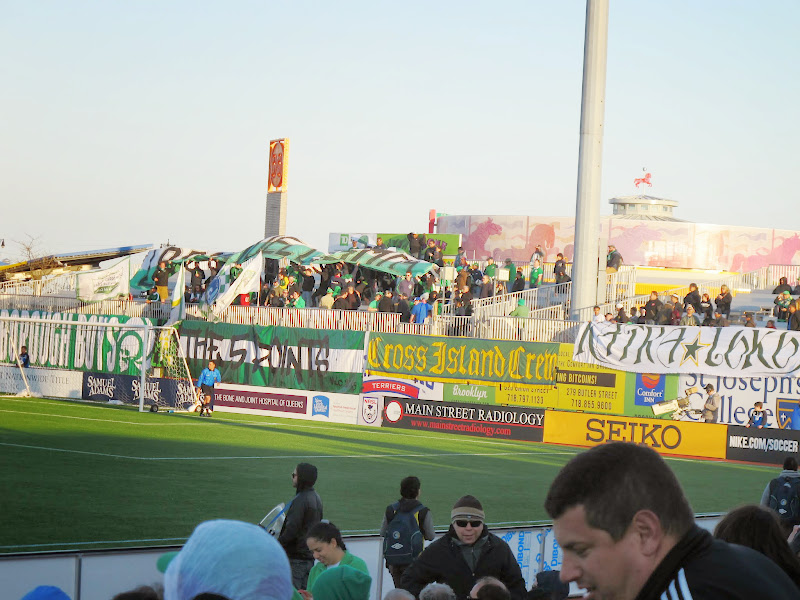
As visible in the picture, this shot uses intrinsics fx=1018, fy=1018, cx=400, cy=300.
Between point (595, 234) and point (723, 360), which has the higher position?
point (595, 234)

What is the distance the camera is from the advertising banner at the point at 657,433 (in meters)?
29.8

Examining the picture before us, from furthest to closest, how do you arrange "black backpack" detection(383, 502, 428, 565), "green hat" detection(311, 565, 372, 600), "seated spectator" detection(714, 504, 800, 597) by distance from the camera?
"black backpack" detection(383, 502, 428, 565), "green hat" detection(311, 565, 372, 600), "seated spectator" detection(714, 504, 800, 597)

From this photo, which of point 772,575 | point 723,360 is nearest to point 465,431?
point 723,360

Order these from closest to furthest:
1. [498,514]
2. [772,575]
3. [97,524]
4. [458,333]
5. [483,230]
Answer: [772,575] → [97,524] → [498,514] → [458,333] → [483,230]

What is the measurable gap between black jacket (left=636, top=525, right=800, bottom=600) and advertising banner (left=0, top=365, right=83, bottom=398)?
38.8 metres

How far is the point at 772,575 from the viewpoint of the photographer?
2355mm

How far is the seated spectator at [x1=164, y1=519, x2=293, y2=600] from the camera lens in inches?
91.7

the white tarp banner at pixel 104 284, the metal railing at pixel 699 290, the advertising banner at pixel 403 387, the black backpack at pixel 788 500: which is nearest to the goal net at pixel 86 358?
the white tarp banner at pixel 104 284

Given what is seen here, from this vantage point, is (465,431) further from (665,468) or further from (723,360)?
(665,468)

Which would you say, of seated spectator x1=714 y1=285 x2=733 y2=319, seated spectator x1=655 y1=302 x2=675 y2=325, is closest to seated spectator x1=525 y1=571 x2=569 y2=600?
seated spectator x1=655 y1=302 x2=675 y2=325

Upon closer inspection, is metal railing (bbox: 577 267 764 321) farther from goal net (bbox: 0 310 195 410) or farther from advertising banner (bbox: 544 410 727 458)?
goal net (bbox: 0 310 195 410)

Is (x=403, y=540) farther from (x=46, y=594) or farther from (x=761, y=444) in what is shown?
(x=761, y=444)

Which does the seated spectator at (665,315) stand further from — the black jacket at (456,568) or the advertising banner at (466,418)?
the black jacket at (456,568)

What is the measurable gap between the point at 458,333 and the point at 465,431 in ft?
14.4
